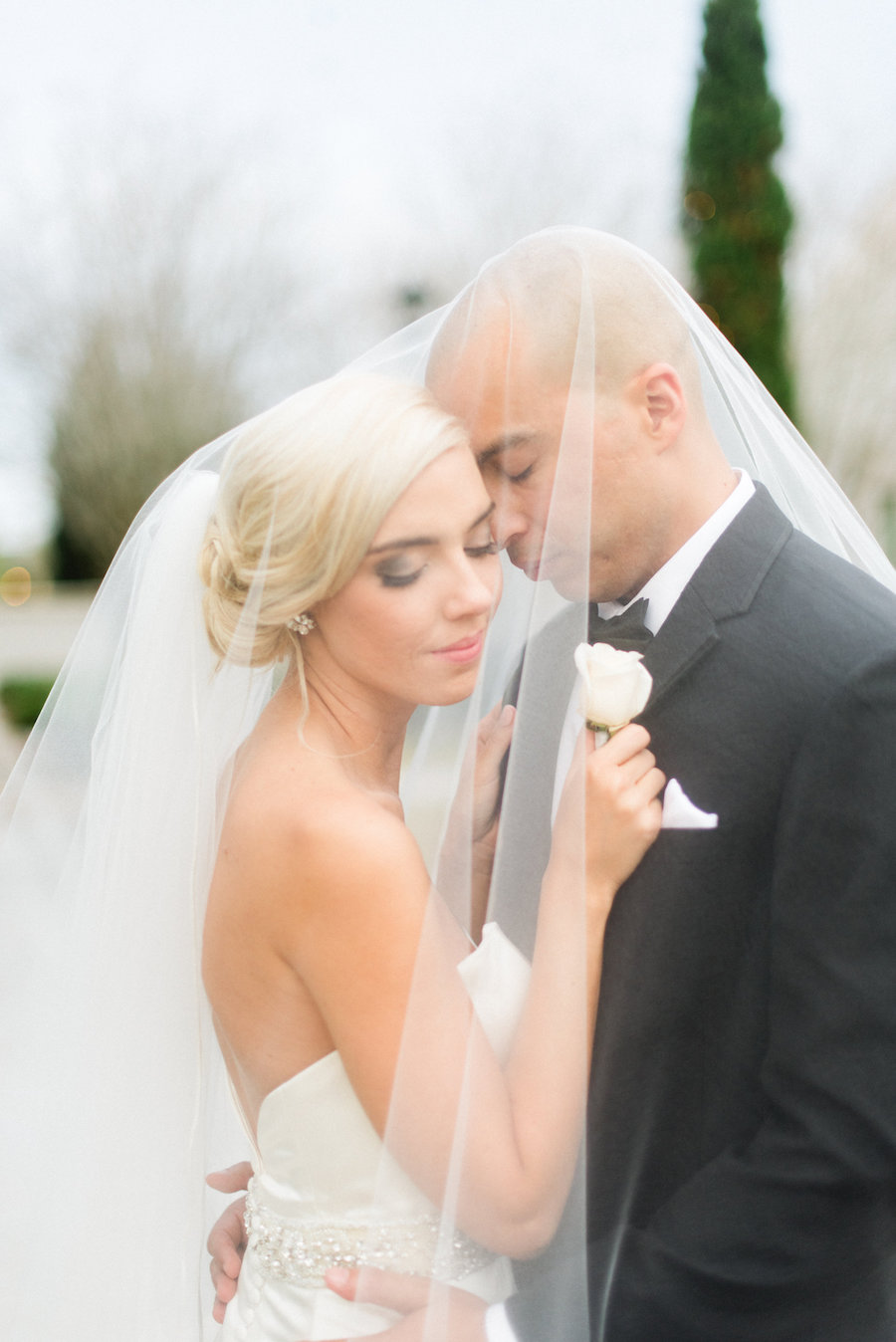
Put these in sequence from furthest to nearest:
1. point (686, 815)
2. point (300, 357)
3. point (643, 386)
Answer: point (300, 357)
point (643, 386)
point (686, 815)

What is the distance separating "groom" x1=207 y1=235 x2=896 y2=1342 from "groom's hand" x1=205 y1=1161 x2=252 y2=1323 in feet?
1.31

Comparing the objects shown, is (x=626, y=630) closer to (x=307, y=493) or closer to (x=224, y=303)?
(x=307, y=493)

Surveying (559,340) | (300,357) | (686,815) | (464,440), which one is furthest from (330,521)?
(300,357)

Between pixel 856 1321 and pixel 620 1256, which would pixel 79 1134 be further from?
pixel 856 1321

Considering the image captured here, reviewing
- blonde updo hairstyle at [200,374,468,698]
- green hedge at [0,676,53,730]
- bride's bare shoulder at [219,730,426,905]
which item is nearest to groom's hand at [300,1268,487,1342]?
bride's bare shoulder at [219,730,426,905]

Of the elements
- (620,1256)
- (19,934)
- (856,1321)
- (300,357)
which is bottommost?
(856,1321)

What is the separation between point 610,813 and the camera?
5.32 feet

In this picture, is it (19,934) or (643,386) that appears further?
(19,934)

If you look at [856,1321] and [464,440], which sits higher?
[464,440]

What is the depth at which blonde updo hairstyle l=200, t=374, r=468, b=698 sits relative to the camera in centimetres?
171

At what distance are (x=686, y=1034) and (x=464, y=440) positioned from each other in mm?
1000

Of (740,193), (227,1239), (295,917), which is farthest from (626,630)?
(740,193)

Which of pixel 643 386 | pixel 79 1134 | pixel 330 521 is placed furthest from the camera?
pixel 79 1134

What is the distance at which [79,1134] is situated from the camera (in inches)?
80.0
